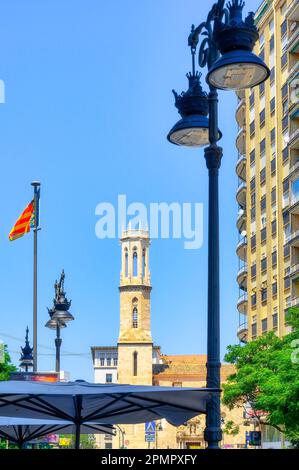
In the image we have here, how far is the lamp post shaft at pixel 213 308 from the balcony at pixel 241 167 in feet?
180

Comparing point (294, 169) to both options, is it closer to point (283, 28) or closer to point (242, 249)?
point (283, 28)

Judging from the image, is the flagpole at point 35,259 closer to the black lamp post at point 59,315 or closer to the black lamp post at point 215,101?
the black lamp post at point 59,315

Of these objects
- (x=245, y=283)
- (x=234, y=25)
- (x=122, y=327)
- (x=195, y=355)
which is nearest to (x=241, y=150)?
(x=245, y=283)

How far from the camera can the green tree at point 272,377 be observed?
35.1 metres

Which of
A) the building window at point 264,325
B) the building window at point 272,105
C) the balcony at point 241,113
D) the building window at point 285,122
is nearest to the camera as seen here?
the building window at point 285,122

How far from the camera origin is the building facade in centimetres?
12288

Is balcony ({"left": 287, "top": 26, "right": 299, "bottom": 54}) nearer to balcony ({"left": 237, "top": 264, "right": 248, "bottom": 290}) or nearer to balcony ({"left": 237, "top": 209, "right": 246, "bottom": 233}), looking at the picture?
balcony ({"left": 237, "top": 209, "right": 246, "bottom": 233})

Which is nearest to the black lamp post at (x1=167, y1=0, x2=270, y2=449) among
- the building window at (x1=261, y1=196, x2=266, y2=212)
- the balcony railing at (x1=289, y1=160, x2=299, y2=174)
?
the balcony railing at (x1=289, y1=160, x2=299, y2=174)

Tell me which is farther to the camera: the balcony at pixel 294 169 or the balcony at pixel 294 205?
the balcony at pixel 294 169

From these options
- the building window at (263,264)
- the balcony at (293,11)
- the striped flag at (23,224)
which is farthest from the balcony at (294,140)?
the striped flag at (23,224)

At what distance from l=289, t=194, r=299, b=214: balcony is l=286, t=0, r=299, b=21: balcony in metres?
11.1

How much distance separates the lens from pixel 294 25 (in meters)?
54.9

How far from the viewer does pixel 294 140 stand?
168 feet

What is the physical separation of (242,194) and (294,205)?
1626 cm
